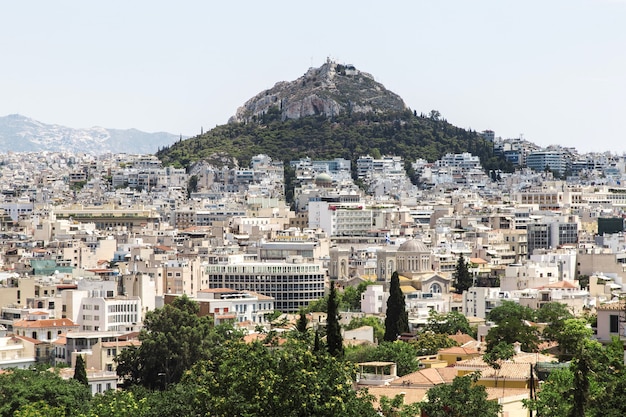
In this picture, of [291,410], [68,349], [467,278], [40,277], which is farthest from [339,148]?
[291,410]

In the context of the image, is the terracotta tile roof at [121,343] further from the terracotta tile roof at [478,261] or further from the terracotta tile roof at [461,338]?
the terracotta tile roof at [478,261]

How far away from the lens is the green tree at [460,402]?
111 feet

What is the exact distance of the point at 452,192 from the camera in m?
166

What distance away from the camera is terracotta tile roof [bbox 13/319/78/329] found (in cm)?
6619

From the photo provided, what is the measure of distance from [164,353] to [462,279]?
114ft

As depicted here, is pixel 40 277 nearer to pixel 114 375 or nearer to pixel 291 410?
pixel 114 375

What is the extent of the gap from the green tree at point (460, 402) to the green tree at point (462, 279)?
179 feet

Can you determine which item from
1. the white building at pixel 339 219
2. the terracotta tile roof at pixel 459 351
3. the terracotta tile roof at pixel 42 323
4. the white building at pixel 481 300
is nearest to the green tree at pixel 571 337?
the terracotta tile roof at pixel 459 351

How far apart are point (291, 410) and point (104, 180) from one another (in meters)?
150

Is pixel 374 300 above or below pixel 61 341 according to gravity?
above

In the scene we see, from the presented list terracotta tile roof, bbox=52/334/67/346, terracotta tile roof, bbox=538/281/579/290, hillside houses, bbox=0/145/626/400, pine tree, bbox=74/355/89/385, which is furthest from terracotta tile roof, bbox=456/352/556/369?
terracotta tile roof, bbox=538/281/579/290

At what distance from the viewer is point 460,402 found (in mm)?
34125

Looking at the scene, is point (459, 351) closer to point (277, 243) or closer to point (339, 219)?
point (277, 243)

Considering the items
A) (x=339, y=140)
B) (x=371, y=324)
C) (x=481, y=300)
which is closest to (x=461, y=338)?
(x=371, y=324)
